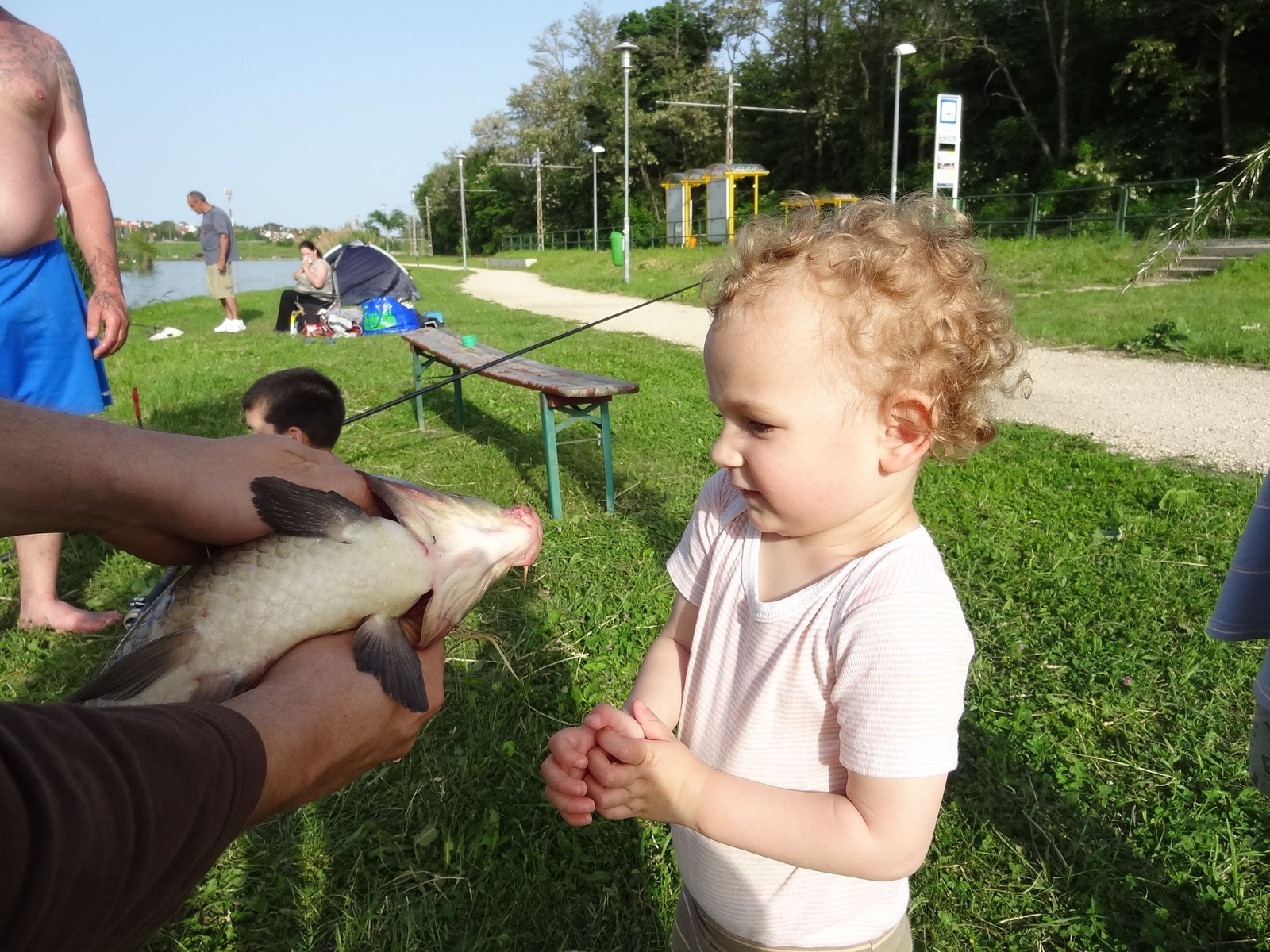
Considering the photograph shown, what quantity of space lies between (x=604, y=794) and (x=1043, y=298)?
48.8 feet

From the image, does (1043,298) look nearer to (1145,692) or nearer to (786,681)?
(1145,692)

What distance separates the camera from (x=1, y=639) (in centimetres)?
375

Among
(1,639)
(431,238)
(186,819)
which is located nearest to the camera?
(186,819)

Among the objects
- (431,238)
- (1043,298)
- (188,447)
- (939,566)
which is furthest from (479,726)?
(431,238)

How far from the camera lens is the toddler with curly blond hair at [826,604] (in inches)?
48.3

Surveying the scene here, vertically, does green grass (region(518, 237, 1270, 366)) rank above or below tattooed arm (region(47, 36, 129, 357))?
below

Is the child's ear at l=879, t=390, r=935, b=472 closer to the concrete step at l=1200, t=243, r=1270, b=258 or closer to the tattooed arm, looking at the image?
the tattooed arm

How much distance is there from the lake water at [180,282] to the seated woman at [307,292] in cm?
650

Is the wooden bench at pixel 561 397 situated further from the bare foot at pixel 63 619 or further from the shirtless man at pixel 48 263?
the bare foot at pixel 63 619

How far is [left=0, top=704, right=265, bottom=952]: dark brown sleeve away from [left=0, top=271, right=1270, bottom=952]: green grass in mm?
1598

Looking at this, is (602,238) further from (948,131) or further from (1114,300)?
(1114,300)

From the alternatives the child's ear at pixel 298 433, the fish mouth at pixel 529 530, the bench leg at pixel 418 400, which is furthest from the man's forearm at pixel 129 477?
the bench leg at pixel 418 400

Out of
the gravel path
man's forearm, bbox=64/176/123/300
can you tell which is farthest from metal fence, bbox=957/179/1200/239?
man's forearm, bbox=64/176/123/300

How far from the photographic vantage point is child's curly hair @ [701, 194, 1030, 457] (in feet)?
4.24
